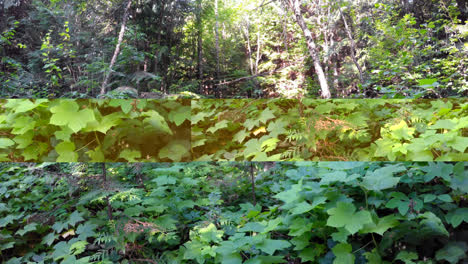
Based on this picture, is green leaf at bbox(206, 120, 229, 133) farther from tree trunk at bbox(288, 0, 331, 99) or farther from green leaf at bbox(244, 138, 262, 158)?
tree trunk at bbox(288, 0, 331, 99)

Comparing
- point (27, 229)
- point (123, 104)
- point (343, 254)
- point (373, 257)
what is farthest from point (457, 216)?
point (27, 229)

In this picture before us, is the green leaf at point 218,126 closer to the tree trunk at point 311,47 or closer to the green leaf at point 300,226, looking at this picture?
the tree trunk at point 311,47

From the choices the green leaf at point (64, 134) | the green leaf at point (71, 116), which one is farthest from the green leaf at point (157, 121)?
the green leaf at point (64, 134)

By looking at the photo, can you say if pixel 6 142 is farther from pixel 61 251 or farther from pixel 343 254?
pixel 343 254

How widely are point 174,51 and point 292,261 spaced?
3.60 feet

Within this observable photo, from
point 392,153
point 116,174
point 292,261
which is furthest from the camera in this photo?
point 116,174

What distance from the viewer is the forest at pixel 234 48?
132 cm

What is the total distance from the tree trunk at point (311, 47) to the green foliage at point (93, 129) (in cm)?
57

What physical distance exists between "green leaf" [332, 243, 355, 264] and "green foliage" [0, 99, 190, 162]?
0.71 meters

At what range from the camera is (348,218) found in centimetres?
118

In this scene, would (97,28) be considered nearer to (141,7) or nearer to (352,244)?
(141,7)

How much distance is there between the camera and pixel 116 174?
1929mm

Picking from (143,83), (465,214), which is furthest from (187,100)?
(465,214)

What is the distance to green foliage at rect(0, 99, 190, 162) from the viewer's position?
128cm
